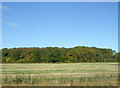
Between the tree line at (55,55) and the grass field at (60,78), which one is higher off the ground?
the tree line at (55,55)

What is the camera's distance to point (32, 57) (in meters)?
78.1

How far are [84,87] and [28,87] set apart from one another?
3.54 meters

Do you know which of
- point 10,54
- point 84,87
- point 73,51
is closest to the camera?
point 84,87

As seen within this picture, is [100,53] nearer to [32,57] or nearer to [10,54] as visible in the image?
[32,57]

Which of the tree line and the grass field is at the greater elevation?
the tree line

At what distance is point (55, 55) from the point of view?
79500mm

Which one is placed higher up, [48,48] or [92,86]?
[48,48]

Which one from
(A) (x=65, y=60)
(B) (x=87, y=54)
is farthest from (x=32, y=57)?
(B) (x=87, y=54)

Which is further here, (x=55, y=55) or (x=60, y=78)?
(x=55, y=55)

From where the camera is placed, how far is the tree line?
251 feet

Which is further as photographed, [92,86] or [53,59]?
[53,59]

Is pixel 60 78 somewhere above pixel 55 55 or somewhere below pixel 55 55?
below

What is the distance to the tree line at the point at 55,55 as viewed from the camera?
76.6 m

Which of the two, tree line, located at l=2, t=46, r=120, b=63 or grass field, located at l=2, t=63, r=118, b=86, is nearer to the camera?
grass field, located at l=2, t=63, r=118, b=86
